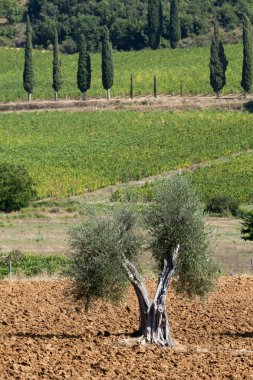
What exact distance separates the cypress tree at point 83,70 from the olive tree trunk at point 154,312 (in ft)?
264

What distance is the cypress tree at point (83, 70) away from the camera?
112m

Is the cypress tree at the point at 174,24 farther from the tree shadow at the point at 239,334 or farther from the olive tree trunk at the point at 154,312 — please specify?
the olive tree trunk at the point at 154,312

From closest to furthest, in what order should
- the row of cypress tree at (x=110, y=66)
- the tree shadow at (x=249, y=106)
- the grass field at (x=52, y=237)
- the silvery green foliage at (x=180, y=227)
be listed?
the silvery green foliage at (x=180, y=227) → the grass field at (x=52, y=237) → the tree shadow at (x=249, y=106) → the row of cypress tree at (x=110, y=66)

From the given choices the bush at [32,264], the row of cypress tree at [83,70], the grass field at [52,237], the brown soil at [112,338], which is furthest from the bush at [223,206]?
the row of cypress tree at [83,70]

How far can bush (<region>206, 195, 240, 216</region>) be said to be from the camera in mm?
68500

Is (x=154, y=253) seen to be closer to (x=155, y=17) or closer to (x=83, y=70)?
(x=83, y=70)

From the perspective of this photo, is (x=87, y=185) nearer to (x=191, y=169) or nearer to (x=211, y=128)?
(x=191, y=169)

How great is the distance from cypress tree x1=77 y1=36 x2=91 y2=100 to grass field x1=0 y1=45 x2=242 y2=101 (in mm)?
5067

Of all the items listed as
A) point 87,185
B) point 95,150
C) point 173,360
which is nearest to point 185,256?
point 173,360

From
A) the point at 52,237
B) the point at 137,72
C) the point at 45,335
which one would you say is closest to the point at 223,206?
the point at 52,237

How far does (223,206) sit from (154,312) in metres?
37.8

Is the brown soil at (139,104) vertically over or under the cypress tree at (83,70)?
under

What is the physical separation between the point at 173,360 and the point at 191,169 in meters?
58.7

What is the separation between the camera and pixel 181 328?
114 ft
